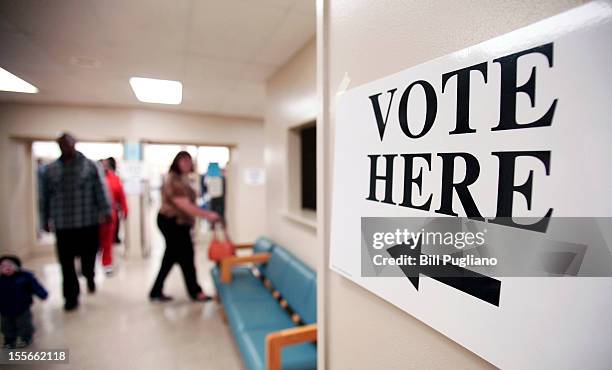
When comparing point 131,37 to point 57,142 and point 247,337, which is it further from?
point 247,337

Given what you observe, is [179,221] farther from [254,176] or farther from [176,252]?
[254,176]

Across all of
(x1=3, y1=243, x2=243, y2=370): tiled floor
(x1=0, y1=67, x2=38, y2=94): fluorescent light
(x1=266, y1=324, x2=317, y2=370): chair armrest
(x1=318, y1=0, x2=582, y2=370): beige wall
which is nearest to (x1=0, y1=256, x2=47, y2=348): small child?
(x1=3, y1=243, x2=243, y2=370): tiled floor

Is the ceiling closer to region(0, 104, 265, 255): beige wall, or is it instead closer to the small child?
region(0, 104, 265, 255): beige wall

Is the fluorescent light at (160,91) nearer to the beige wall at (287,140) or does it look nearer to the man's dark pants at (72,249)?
the beige wall at (287,140)

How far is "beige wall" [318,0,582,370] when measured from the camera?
0.51 m

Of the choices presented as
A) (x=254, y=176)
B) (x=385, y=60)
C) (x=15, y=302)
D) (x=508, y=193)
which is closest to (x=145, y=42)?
(x=15, y=302)

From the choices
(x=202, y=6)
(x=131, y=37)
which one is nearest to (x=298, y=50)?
(x=202, y=6)

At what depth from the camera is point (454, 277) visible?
54cm

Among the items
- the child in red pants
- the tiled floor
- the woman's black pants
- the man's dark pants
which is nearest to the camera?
the tiled floor

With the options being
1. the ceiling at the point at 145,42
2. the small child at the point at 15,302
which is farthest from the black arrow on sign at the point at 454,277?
the ceiling at the point at 145,42

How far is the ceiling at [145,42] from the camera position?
3.93ft

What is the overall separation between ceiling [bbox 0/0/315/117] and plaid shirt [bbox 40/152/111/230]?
0.43 meters

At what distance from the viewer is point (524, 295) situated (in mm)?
430

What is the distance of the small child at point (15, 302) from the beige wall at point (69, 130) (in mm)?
81
